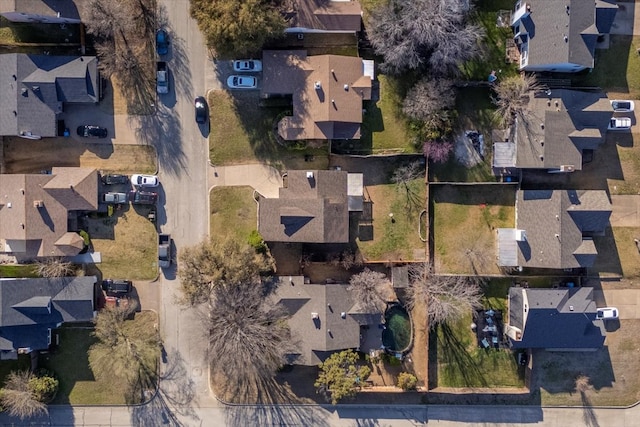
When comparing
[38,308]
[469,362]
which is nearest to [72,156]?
[38,308]

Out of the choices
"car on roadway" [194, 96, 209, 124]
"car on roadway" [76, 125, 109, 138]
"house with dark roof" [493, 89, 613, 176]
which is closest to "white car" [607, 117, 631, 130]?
"house with dark roof" [493, 89, 613, 176]

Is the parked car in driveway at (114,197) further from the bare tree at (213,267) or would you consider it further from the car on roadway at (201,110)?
the car on roadway at (201,110)

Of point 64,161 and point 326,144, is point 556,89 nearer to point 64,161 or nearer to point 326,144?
point 326,144

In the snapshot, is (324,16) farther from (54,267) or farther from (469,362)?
(469,362)

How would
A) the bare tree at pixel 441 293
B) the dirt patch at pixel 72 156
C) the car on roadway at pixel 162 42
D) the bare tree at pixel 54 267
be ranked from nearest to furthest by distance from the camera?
the bare tree at pixel 54 267 → the bare tree at pixel 441 293 → the car on roadway at pixel 162 42 → the dirt patch at pixel 72 156

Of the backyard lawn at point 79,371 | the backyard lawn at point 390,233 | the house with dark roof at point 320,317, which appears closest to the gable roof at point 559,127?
the backyard lawn at point 390,233

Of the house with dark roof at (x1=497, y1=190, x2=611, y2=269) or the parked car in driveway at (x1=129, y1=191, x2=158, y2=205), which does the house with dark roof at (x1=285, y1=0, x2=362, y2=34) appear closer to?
the parked car in driveway at (x1=129, y1=191, x2=158, y2=205)

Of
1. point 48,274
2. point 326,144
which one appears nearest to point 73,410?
point 48,274
